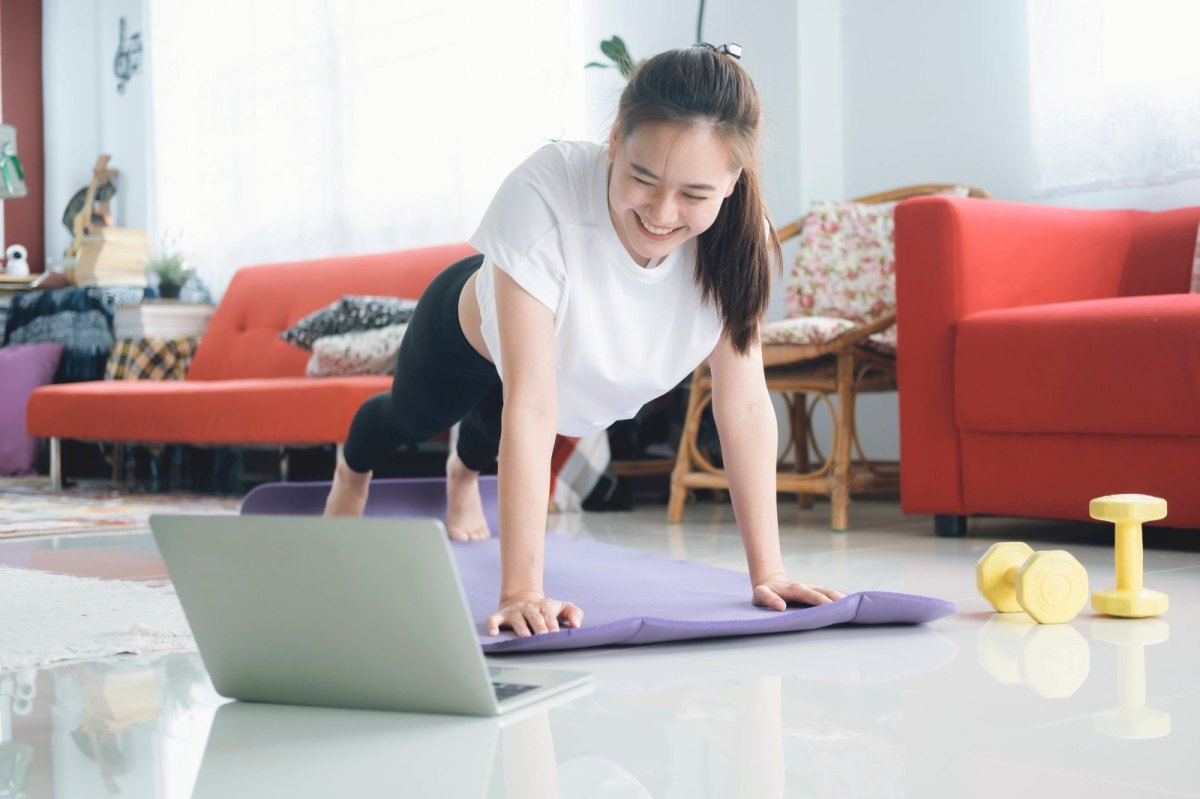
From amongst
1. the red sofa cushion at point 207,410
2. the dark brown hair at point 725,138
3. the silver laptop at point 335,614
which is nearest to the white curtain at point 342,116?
the red sofa cushion at point 207,410

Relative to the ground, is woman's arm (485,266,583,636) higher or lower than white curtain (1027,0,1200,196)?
lower

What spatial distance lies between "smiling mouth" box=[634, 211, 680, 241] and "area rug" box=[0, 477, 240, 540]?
203cm

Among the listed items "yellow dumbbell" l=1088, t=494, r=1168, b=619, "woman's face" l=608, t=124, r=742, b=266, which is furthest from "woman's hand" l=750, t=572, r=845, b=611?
"woman's face" l=608, t=124, r=742, b=266

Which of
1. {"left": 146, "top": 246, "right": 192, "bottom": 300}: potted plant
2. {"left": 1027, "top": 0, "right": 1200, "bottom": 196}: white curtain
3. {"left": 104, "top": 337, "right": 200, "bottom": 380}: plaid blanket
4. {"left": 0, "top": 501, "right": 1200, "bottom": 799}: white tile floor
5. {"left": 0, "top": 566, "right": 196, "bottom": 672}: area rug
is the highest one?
{"left": 1027, "top": 0, "right": 1200, "bottom": 196}: white curtain

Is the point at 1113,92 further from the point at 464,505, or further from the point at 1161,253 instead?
the point at 464,505

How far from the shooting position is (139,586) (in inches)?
83.1

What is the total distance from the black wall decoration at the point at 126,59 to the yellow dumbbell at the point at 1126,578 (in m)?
5.85

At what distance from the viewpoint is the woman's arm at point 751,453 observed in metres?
1.73

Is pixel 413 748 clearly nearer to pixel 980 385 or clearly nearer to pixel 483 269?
pixel 483 269

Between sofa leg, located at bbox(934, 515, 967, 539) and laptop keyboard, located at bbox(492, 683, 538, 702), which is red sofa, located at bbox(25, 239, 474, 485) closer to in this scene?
sofa leg, located at bbox(934, 515, 967, 539)

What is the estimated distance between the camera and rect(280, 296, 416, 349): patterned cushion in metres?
4.09

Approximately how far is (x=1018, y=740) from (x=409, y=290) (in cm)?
351

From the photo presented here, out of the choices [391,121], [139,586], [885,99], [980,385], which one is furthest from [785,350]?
[391,121]

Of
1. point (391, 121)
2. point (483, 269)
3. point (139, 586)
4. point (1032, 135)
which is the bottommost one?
point (139, 586)
